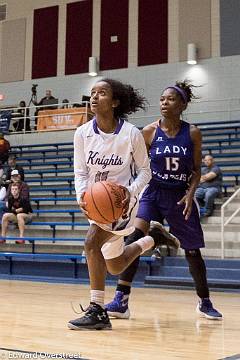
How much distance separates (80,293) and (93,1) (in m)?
12.4

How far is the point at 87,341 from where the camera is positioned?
3062 millimetres

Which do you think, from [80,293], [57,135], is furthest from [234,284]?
[57,135]

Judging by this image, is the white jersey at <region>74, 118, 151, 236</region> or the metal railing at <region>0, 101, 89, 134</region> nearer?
the white jersey at <region>74, 118, 151, 236</region>

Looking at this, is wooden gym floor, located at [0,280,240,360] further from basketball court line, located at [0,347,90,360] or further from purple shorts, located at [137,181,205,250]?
purple shorts, located at [137,181,205,250]

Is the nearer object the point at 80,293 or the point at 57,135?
the point at 80,293

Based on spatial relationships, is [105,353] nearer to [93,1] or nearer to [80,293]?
[80,293]

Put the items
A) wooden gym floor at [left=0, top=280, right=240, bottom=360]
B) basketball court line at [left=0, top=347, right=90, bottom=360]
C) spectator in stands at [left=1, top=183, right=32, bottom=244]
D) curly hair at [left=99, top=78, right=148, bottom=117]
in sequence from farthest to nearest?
spectator in stands at [left=1, top=183, right=32, bottom=244]
curly hair at [left=99, top=78, right=148, bottom=117]
wooden gym floor at [left=0, top=280, right=240, bottom=360]
basketball court line at [left=0, top=347, right=90, bottom=360]

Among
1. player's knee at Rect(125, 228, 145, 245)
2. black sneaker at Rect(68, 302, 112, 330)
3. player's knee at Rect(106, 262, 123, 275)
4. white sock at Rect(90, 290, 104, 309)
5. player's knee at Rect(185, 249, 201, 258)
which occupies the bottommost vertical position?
black sneaker at Rect(68, 302, 112, 330)

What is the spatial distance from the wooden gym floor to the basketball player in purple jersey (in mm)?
307

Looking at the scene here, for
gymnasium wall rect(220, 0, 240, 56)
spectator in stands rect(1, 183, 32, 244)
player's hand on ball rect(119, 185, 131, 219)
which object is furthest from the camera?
gymnasium wall rect(220, 0, 240, 56)

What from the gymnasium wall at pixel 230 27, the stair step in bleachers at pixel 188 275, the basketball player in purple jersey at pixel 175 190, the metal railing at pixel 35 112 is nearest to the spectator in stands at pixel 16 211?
the stair step in bleachers at pixel 188 275

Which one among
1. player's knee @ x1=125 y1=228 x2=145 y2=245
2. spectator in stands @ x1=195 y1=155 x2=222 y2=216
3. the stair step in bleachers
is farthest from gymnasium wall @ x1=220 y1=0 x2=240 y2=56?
player's knee @ x1=125 y1=228 x2=145 y2=245

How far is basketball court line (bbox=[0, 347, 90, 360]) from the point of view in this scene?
8.35 ft

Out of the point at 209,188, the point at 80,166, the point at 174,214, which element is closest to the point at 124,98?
the point at 80,166
